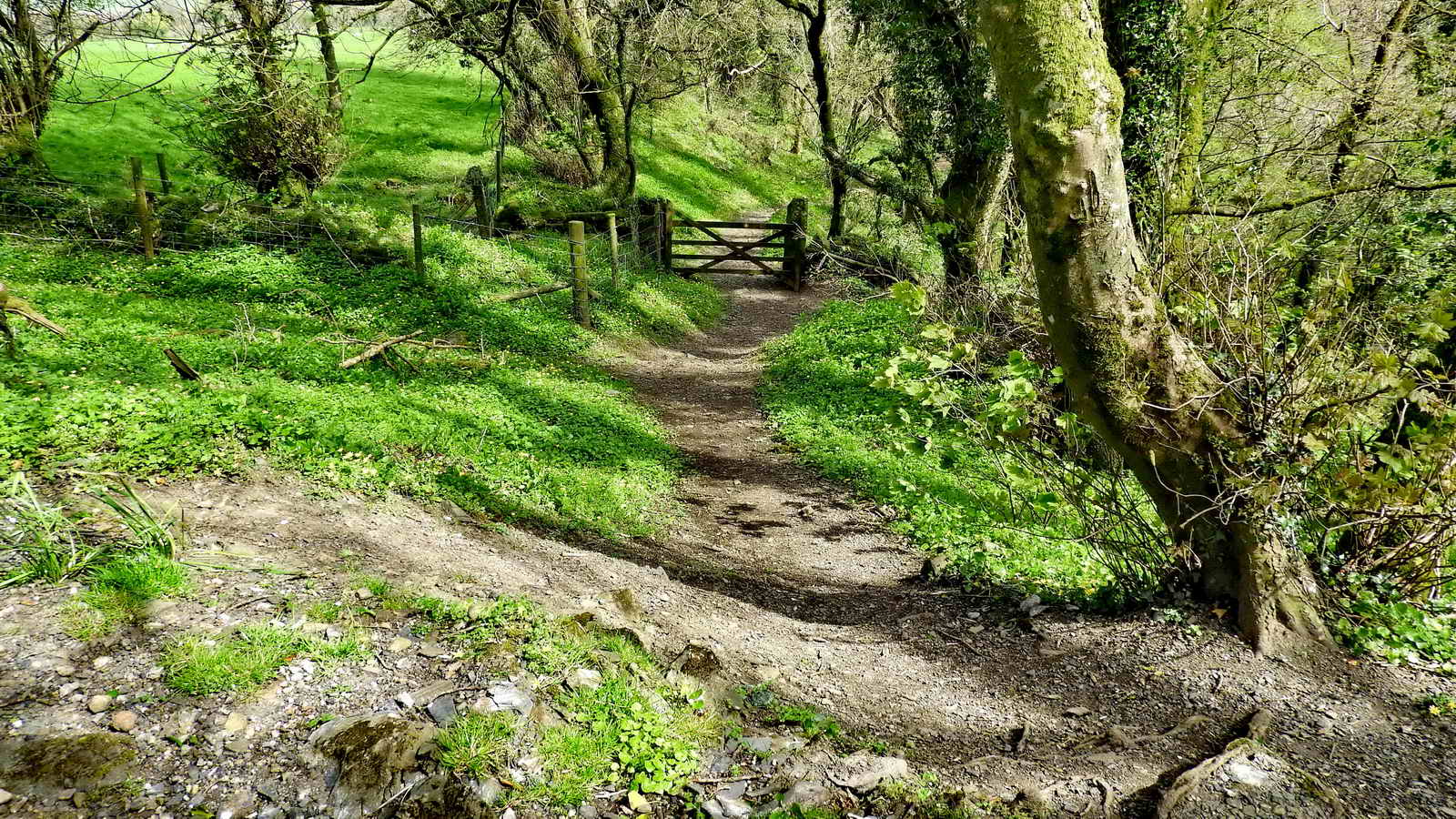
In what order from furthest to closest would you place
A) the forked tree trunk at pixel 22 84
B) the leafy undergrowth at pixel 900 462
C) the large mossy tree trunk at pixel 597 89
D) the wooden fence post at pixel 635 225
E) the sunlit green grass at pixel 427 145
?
the sunlit green grass at pixel 427 145
the large mossy tree trunk at pixel 597 89
the wooden fence post at pixel 635 225
the forked tree trunk at pixel 22 84
the leafy undergrowth at pixel 900 462

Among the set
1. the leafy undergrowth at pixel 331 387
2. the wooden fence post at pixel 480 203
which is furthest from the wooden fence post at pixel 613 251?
the wooden fence post at pixel 480 203

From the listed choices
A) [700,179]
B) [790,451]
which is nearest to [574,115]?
[700,179]

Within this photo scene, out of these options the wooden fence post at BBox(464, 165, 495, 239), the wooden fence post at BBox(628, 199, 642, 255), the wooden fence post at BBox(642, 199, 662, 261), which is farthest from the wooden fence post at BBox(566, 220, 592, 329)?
the wooden fence post at BBox(642, 199, 662, 261)

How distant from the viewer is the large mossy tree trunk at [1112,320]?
3551 millimetres

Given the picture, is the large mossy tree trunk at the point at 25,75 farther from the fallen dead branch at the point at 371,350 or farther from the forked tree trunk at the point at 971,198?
the forked tree trunk at the point at 971,198

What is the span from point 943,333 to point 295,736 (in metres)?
3.80

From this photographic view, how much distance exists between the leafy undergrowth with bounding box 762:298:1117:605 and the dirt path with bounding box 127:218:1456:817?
49cm

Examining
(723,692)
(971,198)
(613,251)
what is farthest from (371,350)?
(971,198)

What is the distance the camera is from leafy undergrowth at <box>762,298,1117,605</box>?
18.7ft

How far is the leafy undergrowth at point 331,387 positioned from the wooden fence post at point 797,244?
7.10 metres

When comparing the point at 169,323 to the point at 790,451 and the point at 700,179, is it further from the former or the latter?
the point at 700,179

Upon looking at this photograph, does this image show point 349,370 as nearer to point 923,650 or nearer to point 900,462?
point 900,462

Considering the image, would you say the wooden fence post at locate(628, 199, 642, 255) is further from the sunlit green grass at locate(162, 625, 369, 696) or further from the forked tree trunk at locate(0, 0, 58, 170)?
the sunlit green grass at locate(162, 625, 369, 696)

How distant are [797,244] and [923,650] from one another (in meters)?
16.2
